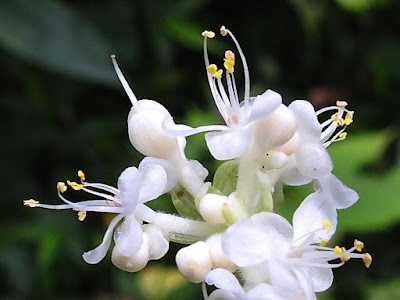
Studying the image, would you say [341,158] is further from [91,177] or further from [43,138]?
[43,138]

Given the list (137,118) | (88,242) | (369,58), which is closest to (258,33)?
(369,58)

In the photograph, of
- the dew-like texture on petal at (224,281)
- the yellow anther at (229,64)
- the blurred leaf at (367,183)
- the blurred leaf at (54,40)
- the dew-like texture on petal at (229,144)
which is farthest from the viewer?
the blurred leaf at (54,40)

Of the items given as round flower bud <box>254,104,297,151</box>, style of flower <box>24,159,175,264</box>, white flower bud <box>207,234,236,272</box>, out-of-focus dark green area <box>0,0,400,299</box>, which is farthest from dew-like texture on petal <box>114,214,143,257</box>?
out-of-focus dark green area <box>0,0,400,299</box>

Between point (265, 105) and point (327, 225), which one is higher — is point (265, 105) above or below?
above

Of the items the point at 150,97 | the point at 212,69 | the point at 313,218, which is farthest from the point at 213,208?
the point at 150,97

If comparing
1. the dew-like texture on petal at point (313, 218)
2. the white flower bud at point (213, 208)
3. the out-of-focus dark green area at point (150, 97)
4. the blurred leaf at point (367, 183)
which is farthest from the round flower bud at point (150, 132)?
the blurred leaf at point (367, 183)

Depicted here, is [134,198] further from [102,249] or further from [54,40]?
[54,40]

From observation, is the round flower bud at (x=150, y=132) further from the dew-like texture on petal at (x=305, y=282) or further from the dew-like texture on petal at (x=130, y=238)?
the dew-like texture on petal at (x=305, y=282)
